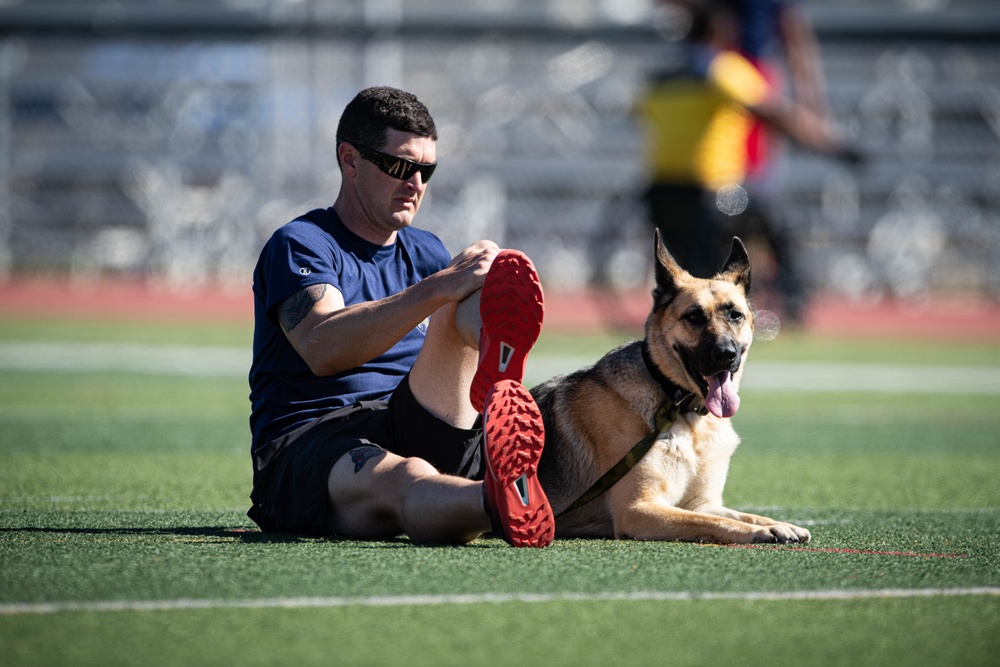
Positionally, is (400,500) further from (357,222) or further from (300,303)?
(357,222)

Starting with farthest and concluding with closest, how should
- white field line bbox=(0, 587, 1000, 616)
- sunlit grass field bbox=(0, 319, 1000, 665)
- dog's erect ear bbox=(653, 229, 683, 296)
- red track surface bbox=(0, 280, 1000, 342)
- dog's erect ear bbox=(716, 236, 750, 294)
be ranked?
red track surface bbox=(0, 280, 1000, 342), dog's erect ear bbox=(716, 236, 750, 294), dog's erect ear bbox=(653, 229, 683, 296), white field line bbox=(0, 587, 1000, 616), sunlit grass field bbox=(0, 319, 1000, 665)

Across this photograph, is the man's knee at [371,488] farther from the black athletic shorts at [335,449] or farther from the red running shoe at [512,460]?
the red running shoe at [512,460]

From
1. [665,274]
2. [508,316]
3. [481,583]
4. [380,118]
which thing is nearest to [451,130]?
[665,274]

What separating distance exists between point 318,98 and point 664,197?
26.2 meters

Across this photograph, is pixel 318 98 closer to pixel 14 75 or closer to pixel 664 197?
pixel 14 75

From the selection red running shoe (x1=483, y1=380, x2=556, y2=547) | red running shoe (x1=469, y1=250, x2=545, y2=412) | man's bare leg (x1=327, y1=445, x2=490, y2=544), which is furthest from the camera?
man's bare leg (x1=327, y1=445, x2=490, y2=544)

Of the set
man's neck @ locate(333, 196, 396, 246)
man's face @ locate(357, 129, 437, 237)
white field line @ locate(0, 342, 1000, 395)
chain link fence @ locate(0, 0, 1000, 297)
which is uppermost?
chain link fence @ locate(0, 0, 1000, 297)

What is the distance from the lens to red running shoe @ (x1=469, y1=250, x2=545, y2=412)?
378 centimetres

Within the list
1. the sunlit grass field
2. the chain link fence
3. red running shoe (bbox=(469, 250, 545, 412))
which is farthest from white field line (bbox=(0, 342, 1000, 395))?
the chain link fence

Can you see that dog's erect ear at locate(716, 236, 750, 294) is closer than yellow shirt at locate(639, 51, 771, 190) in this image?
Yes

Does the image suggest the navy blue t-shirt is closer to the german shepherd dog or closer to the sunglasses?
the sunglasses

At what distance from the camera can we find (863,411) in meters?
10.1

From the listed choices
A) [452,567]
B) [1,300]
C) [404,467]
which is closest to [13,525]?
[404,467]

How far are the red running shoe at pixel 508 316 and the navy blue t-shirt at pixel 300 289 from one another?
2.33ft
